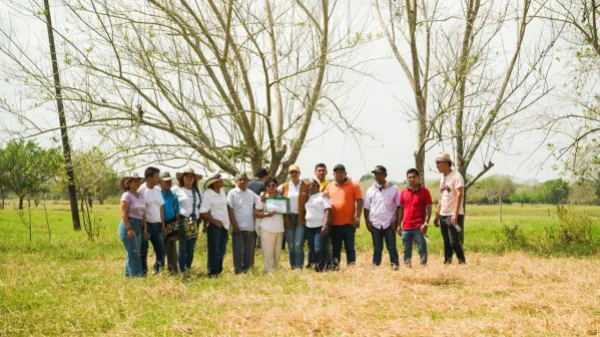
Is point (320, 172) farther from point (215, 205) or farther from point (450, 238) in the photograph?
point (450, 238)

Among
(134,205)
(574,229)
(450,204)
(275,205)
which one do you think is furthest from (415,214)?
(574,229)

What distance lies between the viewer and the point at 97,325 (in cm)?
530

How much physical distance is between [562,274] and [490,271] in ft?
2.74

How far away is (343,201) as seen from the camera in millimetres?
8656

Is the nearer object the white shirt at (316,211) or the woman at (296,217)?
the white shirt at (316,211)

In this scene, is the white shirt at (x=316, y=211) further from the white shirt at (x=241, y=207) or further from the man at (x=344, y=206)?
the white shirt at (x=241, y=207)

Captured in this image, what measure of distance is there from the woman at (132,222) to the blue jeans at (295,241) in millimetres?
2113

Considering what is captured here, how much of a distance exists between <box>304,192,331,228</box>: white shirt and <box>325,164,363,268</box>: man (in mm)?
140

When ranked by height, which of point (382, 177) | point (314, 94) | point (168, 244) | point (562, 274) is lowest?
point (562, 274)

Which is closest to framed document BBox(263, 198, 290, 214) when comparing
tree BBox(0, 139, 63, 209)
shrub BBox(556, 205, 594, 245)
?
tree BBox(0, 139, 63, 209)

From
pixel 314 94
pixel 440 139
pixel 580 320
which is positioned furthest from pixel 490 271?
pixel 314 94

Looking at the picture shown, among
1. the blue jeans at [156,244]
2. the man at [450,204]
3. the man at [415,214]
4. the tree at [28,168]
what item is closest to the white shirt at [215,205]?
the blue jeans at [156,244]

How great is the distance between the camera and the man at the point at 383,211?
342 inches

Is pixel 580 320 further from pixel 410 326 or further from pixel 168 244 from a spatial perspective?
pixel 168 244
